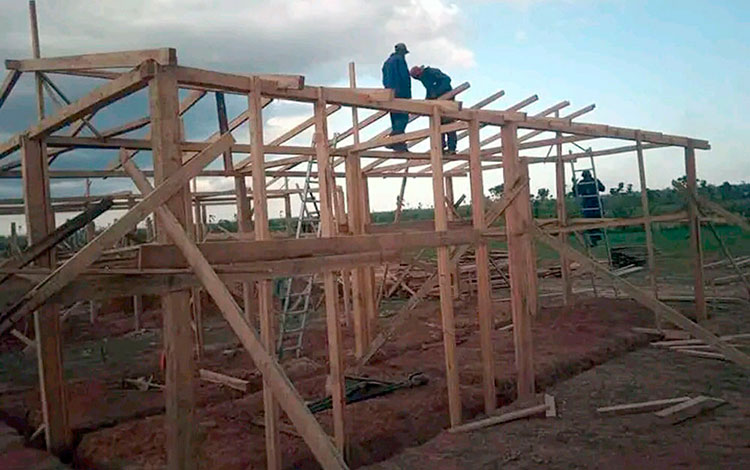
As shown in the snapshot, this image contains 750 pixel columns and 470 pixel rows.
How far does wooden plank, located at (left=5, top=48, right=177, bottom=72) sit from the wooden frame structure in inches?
0.6

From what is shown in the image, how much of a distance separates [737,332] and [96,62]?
37.4 feet

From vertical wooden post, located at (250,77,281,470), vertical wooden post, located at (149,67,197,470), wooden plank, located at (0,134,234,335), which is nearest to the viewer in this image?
wooden plank, located at (0,134,234,335)

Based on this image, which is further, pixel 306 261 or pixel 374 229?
pixel 374 229

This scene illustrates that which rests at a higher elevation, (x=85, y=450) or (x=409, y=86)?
(x=409, y=86)

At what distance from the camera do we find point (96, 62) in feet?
17.9

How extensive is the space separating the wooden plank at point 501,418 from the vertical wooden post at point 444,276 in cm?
20

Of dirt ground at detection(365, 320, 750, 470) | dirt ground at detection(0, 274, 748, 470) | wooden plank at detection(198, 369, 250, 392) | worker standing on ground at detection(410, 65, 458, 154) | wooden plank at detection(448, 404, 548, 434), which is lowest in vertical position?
dirt ground at detection(365, 320, 750, 470)

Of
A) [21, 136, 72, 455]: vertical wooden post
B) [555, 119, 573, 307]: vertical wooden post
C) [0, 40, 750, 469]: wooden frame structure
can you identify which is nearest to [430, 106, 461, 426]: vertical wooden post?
[0, 40, 750, 469]: wooden frame structure

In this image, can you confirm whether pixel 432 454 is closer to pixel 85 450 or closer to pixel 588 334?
pixel 85 450

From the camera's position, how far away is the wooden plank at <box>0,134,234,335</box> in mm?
3895

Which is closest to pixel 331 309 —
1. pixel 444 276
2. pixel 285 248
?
pixel 285 248

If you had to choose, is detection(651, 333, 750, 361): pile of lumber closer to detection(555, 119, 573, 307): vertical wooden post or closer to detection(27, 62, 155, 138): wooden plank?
detection(555, 119, 573, 307): vertical wooden post

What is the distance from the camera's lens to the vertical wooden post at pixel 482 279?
26.0 ft

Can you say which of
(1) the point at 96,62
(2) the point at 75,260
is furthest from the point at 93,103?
(2) the point at 75,260
